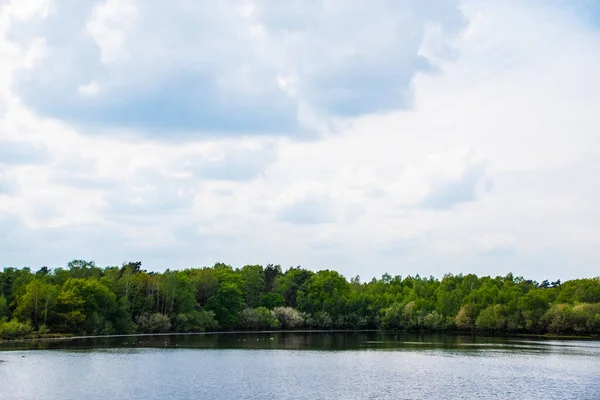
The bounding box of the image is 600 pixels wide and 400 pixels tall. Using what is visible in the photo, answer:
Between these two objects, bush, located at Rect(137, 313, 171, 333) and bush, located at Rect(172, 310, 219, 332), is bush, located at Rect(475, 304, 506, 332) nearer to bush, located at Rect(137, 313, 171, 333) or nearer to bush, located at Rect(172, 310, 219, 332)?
bush, located at Rect(172, 310, 219, 332)

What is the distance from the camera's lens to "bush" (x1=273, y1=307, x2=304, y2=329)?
630 ft

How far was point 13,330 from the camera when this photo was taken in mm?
115812

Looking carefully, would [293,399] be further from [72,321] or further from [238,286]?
[238,286]

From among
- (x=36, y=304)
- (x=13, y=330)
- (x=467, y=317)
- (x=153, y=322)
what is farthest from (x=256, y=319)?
(x=13, y=330)

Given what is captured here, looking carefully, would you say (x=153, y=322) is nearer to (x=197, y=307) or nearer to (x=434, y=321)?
(x=197, y=307)

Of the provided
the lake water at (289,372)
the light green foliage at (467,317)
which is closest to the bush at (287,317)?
the light green foliage at (467,317)

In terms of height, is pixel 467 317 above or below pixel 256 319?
above

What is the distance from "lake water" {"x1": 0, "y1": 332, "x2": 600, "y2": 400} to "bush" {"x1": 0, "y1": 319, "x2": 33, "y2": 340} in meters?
8.82

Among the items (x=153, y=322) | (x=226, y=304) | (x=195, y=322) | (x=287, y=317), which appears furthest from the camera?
(x=287, y=317)

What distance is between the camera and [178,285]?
537ft

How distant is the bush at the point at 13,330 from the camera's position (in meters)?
115

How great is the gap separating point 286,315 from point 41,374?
128 metres

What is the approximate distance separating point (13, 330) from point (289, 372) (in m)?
65.3

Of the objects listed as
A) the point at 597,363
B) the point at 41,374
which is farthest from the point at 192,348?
the point at 597,363
